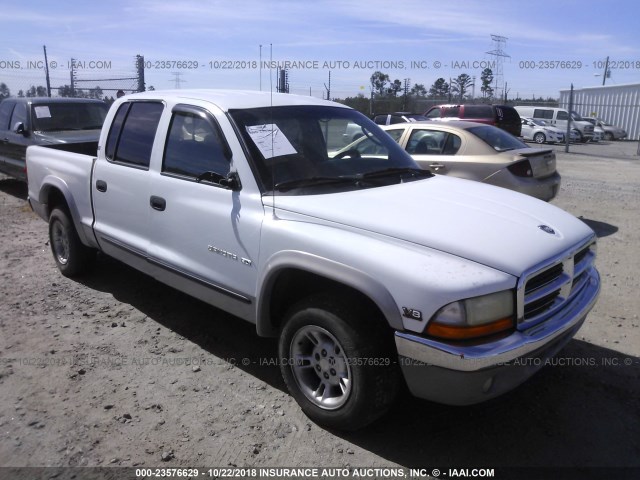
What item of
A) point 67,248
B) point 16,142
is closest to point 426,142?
point 67,248

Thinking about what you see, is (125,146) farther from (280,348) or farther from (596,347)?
(596,347)

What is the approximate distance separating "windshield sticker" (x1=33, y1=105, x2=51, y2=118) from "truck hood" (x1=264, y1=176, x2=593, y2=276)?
26.0 ft

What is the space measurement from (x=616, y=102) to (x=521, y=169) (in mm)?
31033

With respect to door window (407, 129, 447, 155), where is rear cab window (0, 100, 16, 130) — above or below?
above

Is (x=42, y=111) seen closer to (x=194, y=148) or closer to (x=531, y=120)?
(x=194, y=148)

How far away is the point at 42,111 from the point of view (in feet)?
30.8

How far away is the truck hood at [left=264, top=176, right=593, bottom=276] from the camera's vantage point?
2.67 metres

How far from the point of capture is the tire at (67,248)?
5242 millimetres

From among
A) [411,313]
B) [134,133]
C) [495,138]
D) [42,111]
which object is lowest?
[411,313]

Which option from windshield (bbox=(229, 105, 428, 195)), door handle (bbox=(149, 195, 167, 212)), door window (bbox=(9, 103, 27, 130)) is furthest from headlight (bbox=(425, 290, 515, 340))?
door window (bbox=(9, 103, 27, 130))

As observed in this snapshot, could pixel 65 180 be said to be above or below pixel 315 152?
below

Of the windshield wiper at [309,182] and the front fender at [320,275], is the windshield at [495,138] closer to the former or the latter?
the windshield wiper at [309,182]

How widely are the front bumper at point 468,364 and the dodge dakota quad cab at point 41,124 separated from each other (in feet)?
25.9

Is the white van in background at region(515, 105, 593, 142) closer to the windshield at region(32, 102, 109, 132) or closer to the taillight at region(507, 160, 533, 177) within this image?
the taillight at region(507, 160, 533, 177)
